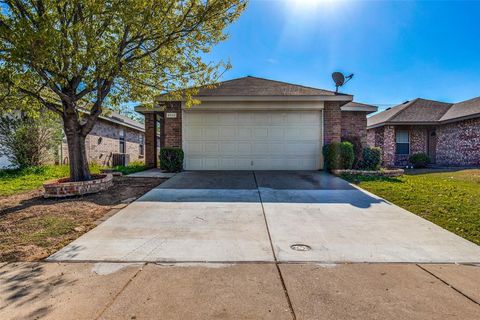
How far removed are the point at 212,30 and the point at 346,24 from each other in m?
5.83

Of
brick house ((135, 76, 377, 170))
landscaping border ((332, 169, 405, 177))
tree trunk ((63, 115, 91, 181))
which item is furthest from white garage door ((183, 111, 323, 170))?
tree trunk ((63, 115, 91, 181))

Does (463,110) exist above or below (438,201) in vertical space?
above

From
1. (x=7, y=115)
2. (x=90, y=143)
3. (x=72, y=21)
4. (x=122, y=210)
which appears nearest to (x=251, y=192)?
(x=122, y=210)

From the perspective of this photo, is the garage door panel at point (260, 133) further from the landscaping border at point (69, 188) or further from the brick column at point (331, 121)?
the landscaping border at point (69, 188)

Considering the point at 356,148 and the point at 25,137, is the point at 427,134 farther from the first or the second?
the point at 25,137

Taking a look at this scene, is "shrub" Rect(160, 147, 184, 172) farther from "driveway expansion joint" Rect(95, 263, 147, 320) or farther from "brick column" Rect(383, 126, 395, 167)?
"brick column" Rect(383, 126, 395, 167)

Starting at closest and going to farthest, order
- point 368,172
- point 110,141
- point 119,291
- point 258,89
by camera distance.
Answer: point 119,291 → point 368,172 → point 258,89 → point 110,141

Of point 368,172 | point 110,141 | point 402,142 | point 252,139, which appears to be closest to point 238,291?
point 368,172

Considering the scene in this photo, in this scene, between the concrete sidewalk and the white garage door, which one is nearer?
the concrete sidewalk

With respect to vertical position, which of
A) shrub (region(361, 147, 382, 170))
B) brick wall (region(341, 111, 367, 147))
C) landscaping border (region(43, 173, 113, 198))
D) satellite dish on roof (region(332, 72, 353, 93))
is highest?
satellite dish on roof (region(332, 72, 353, 93))

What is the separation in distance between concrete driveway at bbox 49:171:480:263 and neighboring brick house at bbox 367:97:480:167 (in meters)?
11.7

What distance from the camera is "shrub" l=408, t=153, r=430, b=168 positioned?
15.4m

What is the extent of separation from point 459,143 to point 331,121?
1014 centimetres

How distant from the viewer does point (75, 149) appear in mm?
6754
